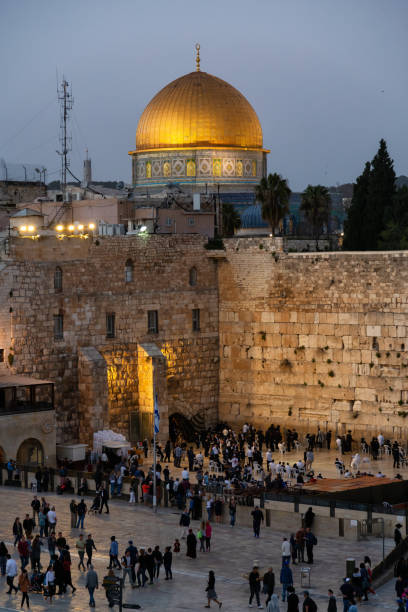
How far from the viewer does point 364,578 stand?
20875 millimetres

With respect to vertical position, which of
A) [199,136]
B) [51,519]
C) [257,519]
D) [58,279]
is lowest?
[257,519]

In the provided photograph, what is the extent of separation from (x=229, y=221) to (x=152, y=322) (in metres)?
15.5

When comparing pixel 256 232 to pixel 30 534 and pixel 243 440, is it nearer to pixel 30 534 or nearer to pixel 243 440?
pixel 243 440

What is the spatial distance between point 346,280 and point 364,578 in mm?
17531

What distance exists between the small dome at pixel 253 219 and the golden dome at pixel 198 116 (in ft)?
20.7

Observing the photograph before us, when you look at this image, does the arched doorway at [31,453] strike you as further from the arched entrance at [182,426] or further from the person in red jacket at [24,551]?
the person in red jacket at [24,551]

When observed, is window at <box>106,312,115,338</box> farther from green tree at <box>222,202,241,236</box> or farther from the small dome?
the small dome

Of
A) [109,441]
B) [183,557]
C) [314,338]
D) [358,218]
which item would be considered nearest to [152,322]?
[314,338]

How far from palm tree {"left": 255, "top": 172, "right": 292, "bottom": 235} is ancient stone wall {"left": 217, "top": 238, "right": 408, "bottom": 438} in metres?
8.29

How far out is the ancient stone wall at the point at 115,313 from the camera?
3450 cm

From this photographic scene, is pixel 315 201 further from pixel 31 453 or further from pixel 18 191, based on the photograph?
pixel 31 453

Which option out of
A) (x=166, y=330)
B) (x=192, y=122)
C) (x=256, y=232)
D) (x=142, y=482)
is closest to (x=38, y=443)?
(x=142, y=482)

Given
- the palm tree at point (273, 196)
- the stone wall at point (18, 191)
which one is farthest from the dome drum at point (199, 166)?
the palm tree at point (273, 196)

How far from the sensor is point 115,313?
3719cm
